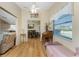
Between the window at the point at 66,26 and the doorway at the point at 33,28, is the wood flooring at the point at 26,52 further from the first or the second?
the doorway at the point at 33,28

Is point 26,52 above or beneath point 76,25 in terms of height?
beneath

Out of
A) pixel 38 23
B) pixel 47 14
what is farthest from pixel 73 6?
pixel 38 23

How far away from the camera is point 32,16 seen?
30.2 ft

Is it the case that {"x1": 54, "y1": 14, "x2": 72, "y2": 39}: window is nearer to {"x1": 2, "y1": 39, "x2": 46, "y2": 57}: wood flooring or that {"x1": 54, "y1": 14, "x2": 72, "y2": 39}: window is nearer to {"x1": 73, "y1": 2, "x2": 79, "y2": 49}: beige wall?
{"x1": 73, "y1": 2, "x2": 79, "y2": 49}: beige wall

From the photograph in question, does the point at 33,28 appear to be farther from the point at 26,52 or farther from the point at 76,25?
the point at 76,25

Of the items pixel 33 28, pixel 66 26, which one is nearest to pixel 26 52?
pixel 66 26

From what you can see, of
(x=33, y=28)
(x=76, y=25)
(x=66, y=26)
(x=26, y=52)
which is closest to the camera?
(x=76, y=25)

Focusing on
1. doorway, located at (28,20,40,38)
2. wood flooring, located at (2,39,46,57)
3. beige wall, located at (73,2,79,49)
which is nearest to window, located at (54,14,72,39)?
beige wall, located at (73,2,79,49)

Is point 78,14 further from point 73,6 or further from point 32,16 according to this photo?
point 32,16

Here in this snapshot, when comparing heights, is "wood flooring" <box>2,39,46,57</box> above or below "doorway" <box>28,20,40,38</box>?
below

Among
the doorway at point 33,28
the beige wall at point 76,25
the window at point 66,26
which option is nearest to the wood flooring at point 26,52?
the window at point 66,26

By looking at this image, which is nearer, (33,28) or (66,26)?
(66,26)

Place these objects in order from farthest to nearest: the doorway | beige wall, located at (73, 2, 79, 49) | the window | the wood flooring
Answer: the doorway
the wood flooring
the window
beige wall, located at (73, 2, 79, 49)

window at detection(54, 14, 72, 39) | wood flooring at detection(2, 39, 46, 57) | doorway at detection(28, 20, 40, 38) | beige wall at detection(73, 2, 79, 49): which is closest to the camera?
beige wall at detection(73, 2, 79, 49)
